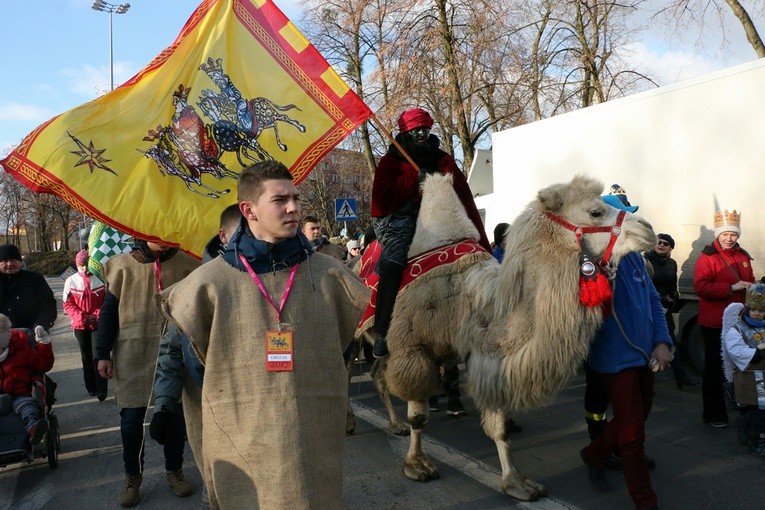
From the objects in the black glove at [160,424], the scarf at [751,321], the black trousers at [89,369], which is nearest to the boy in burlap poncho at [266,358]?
the black glove at [160,424]

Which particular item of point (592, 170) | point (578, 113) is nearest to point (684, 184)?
point (592, 170)

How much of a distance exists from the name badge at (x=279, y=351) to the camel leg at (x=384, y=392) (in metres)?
2.66

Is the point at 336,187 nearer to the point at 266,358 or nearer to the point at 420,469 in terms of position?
the point at 420,469

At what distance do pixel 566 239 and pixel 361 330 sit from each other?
2.28 meters

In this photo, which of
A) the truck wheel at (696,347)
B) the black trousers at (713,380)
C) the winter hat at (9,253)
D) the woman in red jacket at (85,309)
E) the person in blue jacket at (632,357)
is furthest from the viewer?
the woman in red jacket at (85,309)

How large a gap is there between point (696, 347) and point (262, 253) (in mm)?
6989

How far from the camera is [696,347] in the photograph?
310 inches

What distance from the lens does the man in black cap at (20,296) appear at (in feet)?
20.2

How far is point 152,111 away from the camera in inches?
163

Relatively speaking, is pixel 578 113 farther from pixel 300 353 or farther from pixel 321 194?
pixel 321 194

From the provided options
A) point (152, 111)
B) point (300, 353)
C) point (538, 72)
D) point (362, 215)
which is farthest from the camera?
point (362, 215)

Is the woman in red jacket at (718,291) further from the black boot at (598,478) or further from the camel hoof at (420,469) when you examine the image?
the camel hoof at (420,469)

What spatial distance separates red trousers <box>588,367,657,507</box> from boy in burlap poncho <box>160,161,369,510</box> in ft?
6.88

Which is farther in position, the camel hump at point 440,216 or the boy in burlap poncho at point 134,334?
the camel hump at point 440,216
